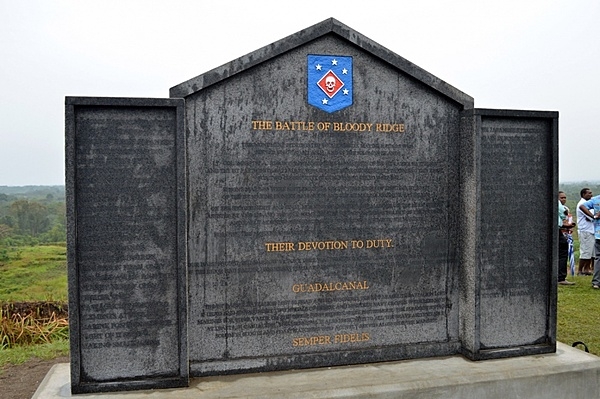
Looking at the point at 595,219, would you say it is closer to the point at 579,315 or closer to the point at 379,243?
the point at 579,315

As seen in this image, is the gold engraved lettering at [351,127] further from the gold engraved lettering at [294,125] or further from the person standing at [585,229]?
the person standing at [585,229]

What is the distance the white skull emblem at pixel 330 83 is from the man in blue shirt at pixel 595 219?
23.9 ft

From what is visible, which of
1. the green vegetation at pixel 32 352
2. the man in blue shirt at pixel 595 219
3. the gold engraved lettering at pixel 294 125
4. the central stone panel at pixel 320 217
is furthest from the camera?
the man in blue shirt at pixel 595 219

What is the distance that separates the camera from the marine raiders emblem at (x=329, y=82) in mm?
4461

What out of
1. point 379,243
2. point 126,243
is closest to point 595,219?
point 379,243

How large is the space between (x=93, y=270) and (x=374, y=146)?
2.32 metres

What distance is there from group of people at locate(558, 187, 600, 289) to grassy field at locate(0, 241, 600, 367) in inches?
14.4

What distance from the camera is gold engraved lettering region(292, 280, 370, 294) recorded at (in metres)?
4.51

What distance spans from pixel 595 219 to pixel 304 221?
7.78m

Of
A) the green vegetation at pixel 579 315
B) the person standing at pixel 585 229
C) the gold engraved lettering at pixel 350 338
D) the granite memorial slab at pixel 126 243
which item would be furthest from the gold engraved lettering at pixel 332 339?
the person standing at pixel 585 229

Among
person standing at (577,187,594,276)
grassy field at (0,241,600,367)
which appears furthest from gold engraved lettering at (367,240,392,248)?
person standing at (577,187,594,276)

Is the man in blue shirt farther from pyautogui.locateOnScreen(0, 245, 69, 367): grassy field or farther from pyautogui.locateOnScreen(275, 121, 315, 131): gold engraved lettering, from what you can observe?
pyautogui.locateOnScreen(0, 245, 69, 367): grassy field

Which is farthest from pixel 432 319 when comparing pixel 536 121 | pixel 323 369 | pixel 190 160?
pixel 190 160

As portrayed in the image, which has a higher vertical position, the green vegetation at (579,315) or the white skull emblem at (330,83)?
the white skull emblem at (330,83)
